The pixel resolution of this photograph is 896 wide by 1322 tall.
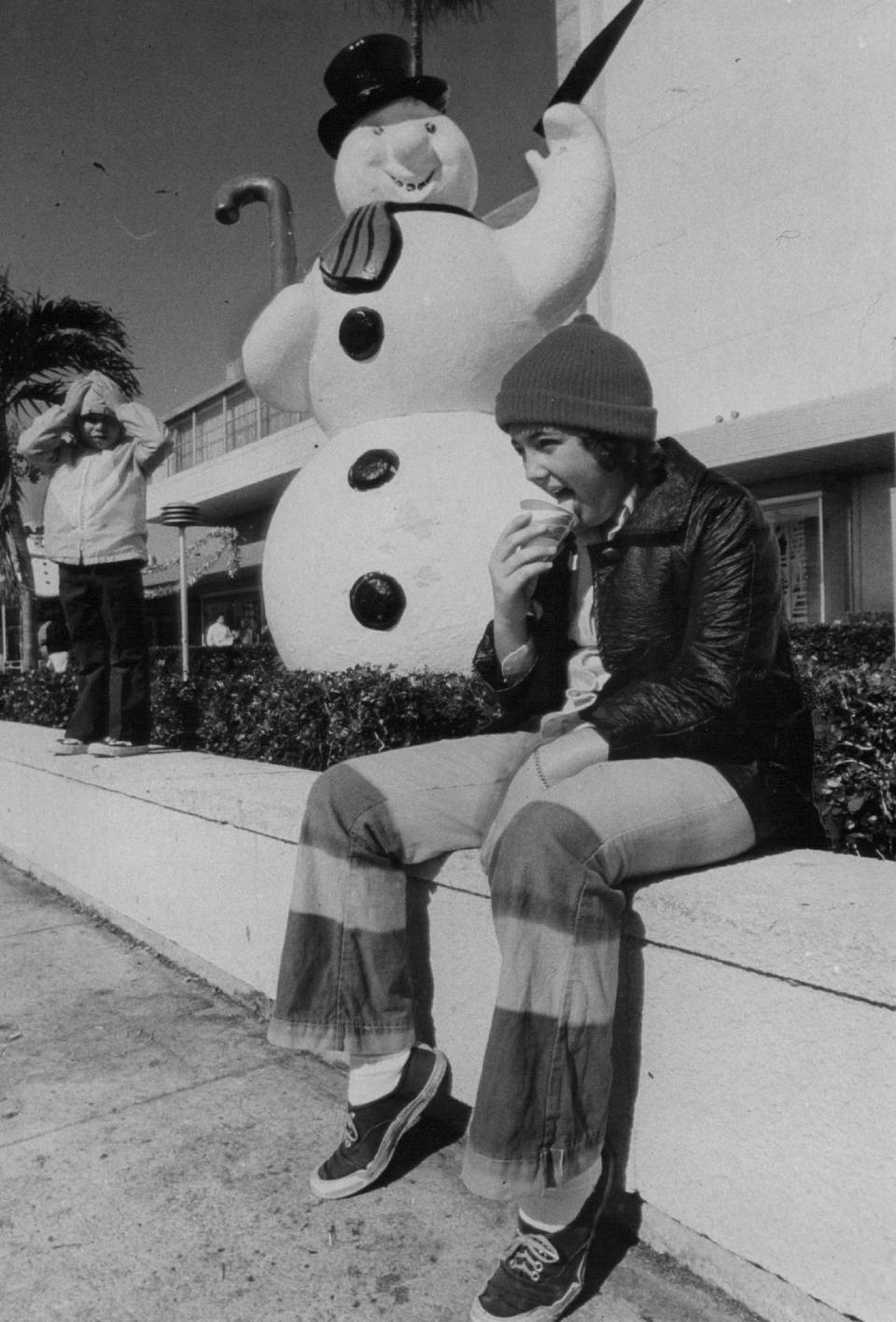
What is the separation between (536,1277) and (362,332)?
3735mm

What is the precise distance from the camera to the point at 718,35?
11.2 meters

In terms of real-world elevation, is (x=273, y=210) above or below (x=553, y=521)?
above

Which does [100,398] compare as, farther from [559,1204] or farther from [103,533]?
[559,1204]

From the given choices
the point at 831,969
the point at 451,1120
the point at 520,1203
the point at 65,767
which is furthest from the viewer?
the point at 65,767

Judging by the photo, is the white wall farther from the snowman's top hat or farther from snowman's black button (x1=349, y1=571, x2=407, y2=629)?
snowman's black button (x1=349, y1=571, x2=407, y2=629)

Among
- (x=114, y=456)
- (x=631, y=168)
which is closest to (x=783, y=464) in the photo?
(x=631, y=168)

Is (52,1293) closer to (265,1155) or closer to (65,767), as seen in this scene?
(265,1155)

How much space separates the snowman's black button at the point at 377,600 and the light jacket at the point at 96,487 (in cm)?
86

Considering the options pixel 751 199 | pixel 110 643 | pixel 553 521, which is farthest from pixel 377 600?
pixel 751 199

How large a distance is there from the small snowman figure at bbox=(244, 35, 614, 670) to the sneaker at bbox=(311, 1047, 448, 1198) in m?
2.40

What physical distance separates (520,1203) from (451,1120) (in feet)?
2.00

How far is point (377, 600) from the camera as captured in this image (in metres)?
4.23

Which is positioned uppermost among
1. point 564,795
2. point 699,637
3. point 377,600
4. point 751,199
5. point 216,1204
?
point 751,199

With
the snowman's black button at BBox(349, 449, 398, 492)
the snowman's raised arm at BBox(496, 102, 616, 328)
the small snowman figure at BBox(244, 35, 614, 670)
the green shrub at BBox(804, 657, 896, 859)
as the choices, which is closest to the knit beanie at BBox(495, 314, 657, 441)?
the green shrub at BBox(804, 657, 896, 859)
